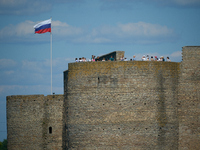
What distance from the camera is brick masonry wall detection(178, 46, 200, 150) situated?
4606cm

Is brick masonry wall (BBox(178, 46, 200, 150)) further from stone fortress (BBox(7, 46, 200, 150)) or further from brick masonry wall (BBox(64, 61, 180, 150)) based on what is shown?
brick masonry wall (BBox(64, 61, 180, 150))


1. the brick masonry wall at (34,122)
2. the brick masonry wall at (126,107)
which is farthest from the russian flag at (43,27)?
the brick masonry wall at (126,107)

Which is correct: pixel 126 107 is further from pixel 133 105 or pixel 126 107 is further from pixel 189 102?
pixel 189 102

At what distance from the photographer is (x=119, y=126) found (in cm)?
4428

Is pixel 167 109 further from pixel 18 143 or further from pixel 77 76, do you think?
pixel 18 143

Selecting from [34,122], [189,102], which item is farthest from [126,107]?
[34,122]

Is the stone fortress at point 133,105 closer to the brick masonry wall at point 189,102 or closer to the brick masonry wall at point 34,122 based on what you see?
the brick masonry wall at point 189,102

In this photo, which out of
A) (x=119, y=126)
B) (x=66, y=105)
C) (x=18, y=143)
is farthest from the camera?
(x=18, y=143)

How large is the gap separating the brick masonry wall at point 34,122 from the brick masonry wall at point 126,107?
4.65 m

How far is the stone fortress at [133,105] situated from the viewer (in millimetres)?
44312

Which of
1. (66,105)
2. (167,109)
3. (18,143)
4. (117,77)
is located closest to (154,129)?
(167,109)

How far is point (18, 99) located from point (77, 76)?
8414 millimetres

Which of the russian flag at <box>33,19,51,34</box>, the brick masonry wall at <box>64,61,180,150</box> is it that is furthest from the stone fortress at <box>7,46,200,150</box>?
the russian flag at <box>33,19,51,34</box>

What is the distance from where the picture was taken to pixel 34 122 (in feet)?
167
